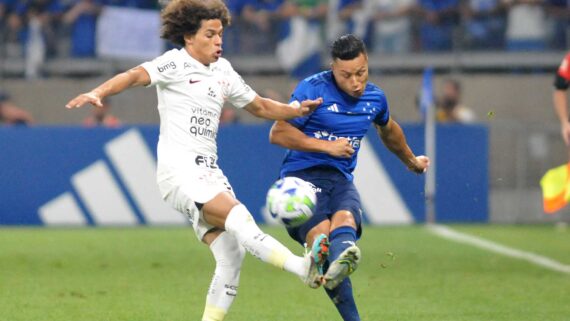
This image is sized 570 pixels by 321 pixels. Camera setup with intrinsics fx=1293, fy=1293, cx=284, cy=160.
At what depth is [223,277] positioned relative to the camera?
8031 mm

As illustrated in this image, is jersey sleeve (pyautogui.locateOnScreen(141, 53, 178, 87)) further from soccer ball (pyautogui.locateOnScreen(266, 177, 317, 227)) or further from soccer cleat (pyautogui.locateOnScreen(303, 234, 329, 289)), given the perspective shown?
soccer cleat (pyautogui.locateOnScreen(303, 234, 329, 289))

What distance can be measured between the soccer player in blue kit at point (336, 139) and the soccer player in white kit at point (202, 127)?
8.0 inches

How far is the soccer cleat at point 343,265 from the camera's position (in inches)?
293

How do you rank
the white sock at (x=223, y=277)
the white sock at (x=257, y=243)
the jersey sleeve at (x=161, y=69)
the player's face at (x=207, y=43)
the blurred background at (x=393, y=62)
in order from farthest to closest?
the blurred background at (x=393, y=62)
the player's face at (x=207, y=43)
the white sock at (x=223, y=277)
the jersey sleeve at (x=161, y=69)
the white sock at (x=257, y=243)

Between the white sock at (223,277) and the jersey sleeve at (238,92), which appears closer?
the white sock at (223,277)

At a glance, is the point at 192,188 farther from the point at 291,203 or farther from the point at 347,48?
the point at 347,48

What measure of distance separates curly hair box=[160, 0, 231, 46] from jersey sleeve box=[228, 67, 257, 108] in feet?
1.18

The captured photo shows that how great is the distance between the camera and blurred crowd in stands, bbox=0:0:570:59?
22578 mm

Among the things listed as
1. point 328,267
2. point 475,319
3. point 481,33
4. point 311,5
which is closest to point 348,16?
point 311,5

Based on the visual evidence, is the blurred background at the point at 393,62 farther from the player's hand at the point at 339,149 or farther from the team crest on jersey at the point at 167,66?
the team crest on jersey at the point at 167,66

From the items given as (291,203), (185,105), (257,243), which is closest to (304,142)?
(291,203)

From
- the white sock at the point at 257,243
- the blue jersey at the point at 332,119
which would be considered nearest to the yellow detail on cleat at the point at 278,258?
the white sock at the point at 257,243

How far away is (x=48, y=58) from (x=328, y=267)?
16457mm

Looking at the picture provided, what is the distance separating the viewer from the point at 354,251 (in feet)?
24.4
